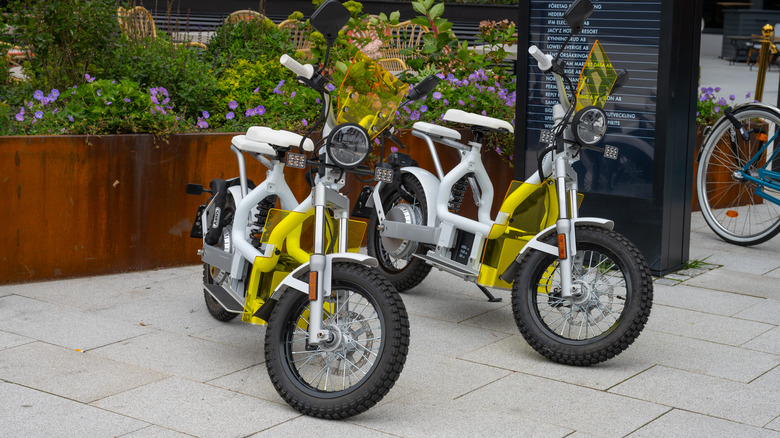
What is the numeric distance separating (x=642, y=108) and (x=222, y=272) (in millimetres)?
2723

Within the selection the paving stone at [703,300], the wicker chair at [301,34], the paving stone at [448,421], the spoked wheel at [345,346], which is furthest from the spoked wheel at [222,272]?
the wicker chair at [301,34]

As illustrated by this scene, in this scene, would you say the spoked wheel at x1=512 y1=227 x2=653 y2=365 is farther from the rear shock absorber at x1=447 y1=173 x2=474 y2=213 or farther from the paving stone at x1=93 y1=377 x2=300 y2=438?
the paving stone at x1=93 y1=377 x2=300 y2=438

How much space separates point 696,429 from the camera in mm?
3525

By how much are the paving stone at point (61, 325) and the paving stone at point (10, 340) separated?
0.04 meters

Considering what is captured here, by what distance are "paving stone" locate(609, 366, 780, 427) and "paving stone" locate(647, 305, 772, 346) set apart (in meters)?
0.63

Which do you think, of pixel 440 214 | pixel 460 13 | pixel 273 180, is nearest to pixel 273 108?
pixel 440 214

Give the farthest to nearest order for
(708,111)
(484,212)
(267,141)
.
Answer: (708,111), (484,212), (267,141)

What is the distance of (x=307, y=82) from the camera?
370 centimetres

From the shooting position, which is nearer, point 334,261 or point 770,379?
point 334,261

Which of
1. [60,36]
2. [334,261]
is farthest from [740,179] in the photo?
[60,36]

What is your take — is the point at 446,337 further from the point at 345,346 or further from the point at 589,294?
the point at 345,346

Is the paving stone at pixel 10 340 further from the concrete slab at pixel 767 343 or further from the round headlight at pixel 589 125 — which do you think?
the concrete slab at pixel 767 343

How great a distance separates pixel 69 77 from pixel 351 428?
3788 millimetres

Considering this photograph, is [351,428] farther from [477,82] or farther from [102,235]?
[477,82]
